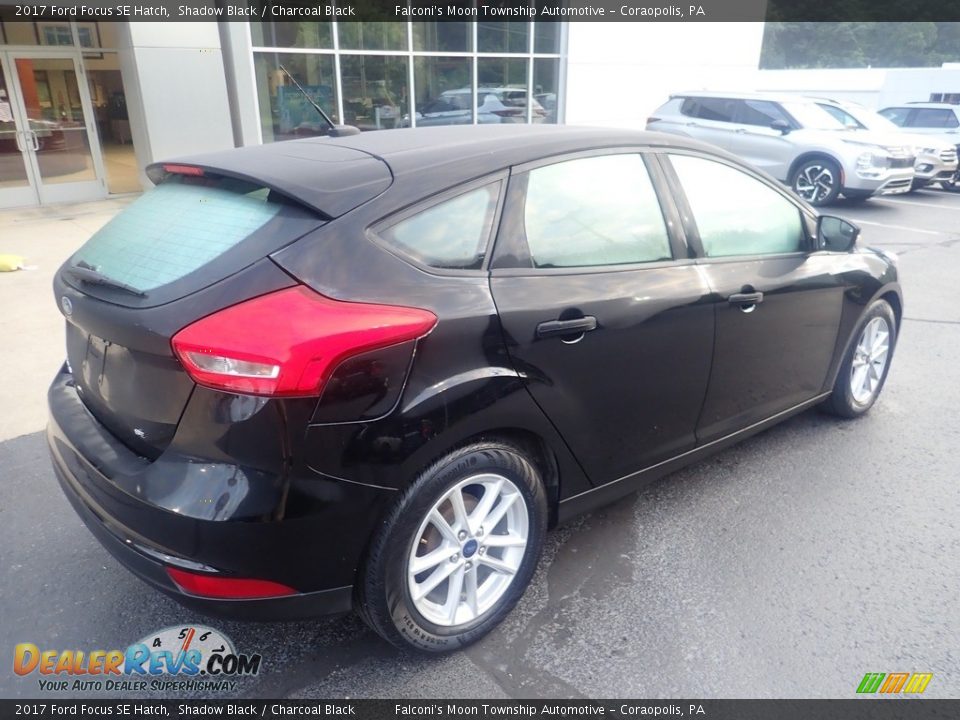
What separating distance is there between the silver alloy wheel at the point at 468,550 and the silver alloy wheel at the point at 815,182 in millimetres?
11651

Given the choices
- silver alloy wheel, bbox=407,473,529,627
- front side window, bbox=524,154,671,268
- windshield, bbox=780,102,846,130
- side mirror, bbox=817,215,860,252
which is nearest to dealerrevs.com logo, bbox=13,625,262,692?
silver alloy wheel, bbox=407,473,529,627

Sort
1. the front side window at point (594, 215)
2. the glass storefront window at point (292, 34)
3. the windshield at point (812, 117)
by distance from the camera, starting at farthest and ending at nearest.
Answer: the windshield at point (812, 117) < the glass storefront window at point (292, 34) < the front side window at point (594, 215)

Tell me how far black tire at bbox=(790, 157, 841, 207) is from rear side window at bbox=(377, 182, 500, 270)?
11.4m

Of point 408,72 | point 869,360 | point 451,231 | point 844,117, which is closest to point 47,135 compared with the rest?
point 408,72

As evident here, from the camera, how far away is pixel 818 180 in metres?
12.3

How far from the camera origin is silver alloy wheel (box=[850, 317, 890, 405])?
13.4 ft

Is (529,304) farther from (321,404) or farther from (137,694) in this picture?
(137,694)

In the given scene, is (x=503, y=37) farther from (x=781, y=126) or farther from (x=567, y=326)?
(x=567, y=326)

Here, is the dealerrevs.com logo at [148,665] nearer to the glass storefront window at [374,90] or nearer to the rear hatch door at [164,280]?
the rear hatch door at [164,280]

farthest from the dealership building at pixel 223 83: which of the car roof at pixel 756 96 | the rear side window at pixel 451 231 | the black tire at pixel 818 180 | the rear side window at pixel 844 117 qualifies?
the rear side window at pixel 451 231

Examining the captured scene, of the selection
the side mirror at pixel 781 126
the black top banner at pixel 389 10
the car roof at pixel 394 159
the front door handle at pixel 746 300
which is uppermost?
the black top banner at pixel 389 10

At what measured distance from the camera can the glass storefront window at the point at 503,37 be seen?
1411 centimetres

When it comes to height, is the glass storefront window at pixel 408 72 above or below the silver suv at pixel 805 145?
above

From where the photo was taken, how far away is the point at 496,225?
8.04 feet
